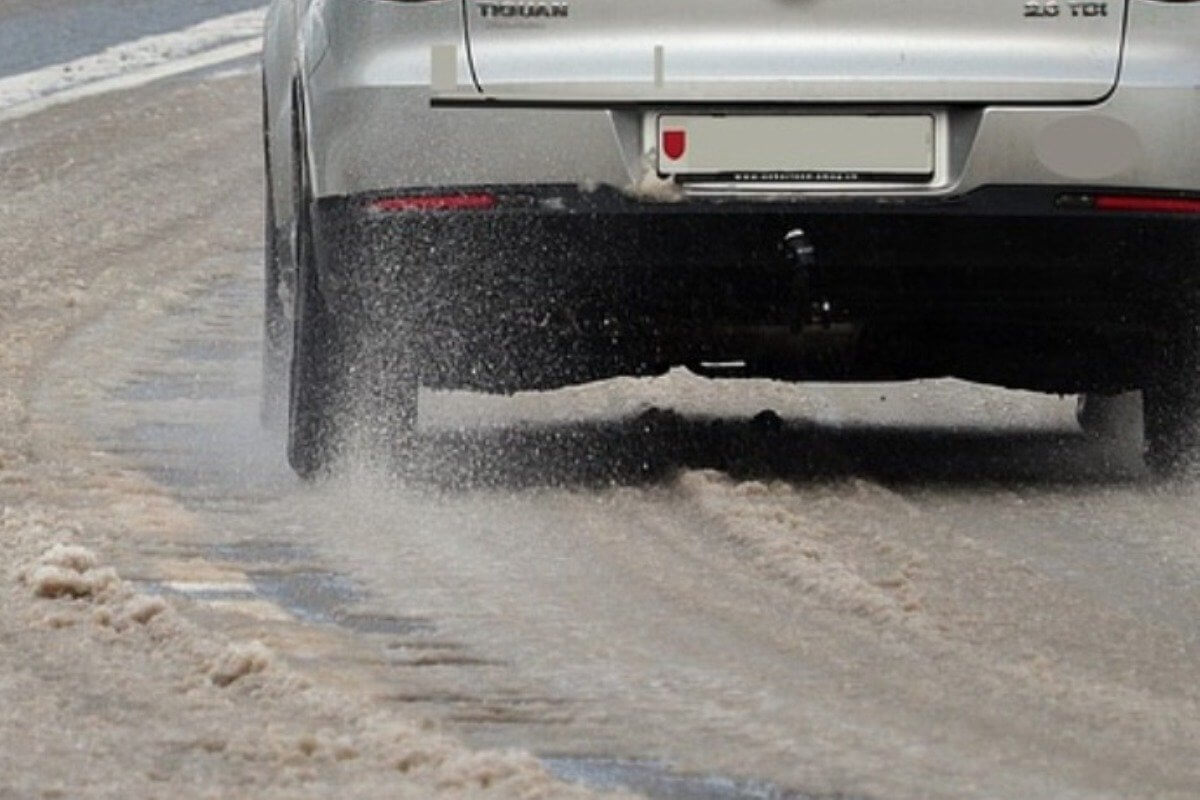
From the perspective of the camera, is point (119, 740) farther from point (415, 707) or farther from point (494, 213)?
point (494, 213)

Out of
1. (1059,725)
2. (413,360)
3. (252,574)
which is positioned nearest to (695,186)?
(413,360)

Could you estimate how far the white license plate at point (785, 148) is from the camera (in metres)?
7.96

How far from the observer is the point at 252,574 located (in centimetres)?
719

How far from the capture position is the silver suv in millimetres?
7965

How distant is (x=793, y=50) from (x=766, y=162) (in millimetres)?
211

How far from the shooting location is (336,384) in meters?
8.45

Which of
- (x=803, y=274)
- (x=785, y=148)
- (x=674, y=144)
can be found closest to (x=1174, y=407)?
(x=803, y=274)

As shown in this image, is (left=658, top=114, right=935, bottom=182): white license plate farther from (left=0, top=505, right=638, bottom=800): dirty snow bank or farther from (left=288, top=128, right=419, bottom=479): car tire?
(left=0, top=505, right=638, bottom=800): dirty snow bank

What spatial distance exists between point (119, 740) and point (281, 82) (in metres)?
4.24

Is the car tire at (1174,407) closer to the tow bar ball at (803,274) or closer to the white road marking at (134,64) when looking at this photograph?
the tow bar ball at (803,274)

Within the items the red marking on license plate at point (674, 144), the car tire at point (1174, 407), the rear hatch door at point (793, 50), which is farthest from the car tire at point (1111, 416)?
the red marking on license plate at point (674, 144)

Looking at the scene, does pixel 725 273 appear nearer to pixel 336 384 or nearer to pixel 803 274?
pixel 803 274

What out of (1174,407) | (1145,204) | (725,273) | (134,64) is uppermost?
(1145,204)

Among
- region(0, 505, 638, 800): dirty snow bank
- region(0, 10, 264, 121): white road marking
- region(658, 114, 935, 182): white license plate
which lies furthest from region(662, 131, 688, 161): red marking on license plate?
region(0, 10, 264, 121): white road marking
